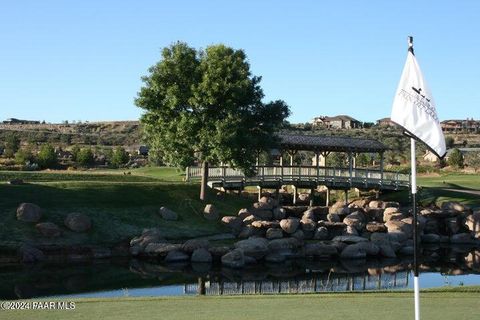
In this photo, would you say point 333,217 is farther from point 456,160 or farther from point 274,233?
point 456,160

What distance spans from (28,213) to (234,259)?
1032 centimetres

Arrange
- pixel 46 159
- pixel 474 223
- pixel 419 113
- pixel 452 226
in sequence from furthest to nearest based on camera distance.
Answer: pixel 46 159 < pixel 452 226 < pixel 474 223 < pixel 419 113

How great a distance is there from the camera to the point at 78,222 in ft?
97.2

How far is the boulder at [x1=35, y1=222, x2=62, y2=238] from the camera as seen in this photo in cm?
2833

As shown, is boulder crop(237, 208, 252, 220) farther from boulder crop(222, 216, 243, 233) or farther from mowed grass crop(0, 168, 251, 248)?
mowed grass crop(0, 168, 251, 248)

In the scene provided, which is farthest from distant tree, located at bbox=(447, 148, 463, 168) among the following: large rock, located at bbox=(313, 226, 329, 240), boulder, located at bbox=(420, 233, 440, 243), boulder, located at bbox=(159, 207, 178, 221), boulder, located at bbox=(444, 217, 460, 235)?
boulder, located at bbox=(159, 207, 178, 221)

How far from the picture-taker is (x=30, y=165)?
184 ft

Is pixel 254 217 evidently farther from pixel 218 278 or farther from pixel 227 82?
pixel 218 278

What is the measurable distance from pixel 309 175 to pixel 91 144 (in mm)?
62859

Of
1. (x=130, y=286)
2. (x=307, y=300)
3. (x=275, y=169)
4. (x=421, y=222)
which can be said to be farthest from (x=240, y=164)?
(x=307, y=300)

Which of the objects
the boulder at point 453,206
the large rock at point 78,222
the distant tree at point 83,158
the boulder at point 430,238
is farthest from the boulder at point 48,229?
the distant tree at point 83,158

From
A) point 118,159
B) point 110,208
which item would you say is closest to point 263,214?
point 110,208

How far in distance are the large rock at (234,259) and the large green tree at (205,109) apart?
31.6ft

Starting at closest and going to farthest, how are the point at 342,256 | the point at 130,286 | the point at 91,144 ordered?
the point at 130,286, the point at 342,256, the point at 91,144
